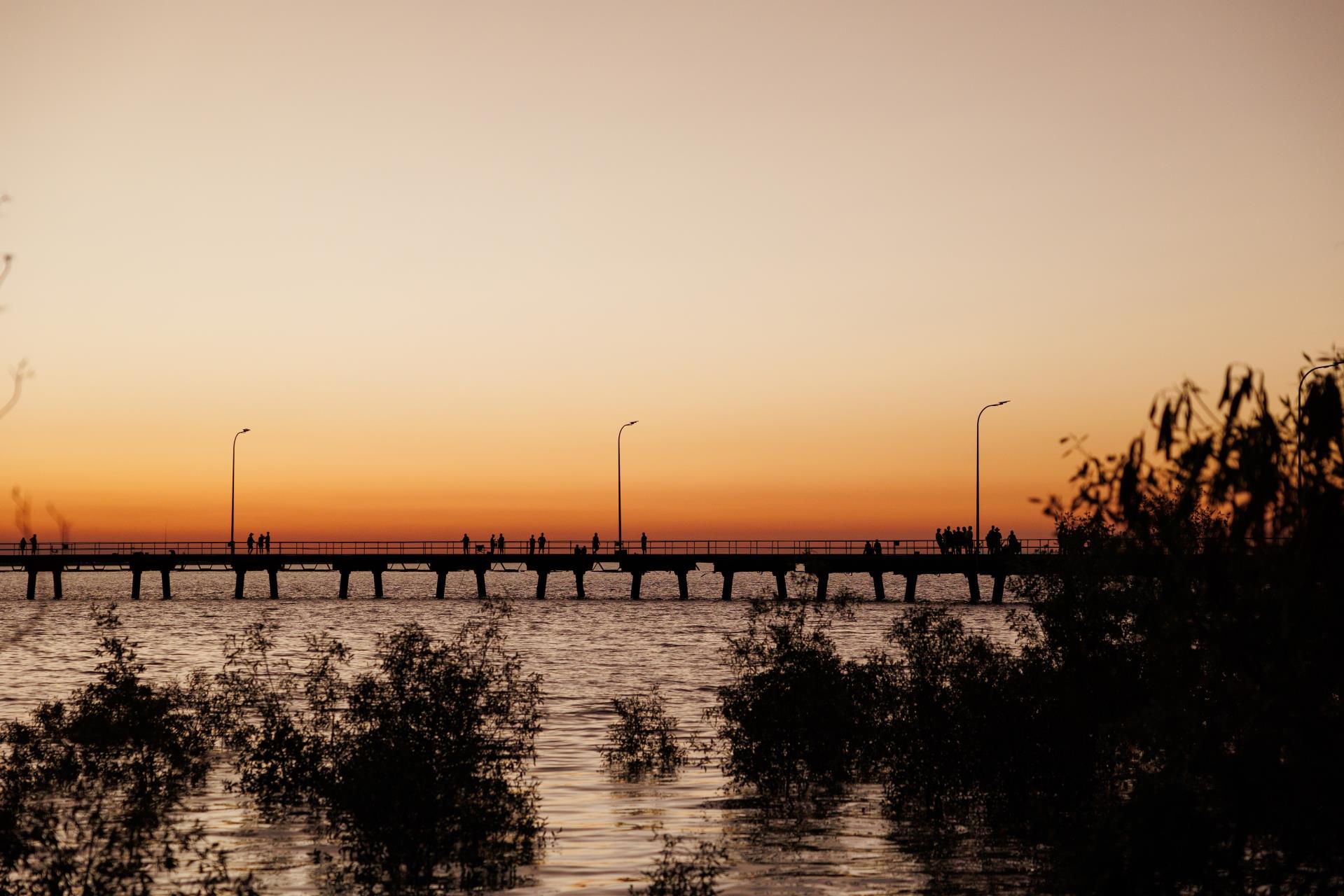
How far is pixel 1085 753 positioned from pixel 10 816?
15868 mm

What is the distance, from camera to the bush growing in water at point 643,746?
2908 cm

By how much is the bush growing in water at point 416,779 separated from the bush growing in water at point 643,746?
596cm

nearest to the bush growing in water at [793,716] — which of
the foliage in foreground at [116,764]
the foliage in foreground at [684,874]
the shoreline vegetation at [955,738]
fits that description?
the shoreline vegetation at [955,738]

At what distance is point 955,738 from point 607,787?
7.44 metres

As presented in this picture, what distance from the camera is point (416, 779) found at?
18688mm

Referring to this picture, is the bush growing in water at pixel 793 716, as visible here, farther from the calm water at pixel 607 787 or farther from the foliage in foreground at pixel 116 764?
the foliage in foreground at pixel 116 764

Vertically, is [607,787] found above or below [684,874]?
below

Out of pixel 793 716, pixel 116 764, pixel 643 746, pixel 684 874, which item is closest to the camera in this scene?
pixel 684 874

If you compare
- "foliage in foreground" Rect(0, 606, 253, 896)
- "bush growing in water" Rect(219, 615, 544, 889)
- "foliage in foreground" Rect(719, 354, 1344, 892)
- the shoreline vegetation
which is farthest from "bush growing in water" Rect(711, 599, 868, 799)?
"foliage in foreground" Rect(0, 606, 253, 896)

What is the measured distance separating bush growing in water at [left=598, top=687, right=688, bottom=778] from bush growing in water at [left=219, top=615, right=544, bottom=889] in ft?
19.6

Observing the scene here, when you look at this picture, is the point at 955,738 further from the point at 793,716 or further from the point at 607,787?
the point at 607,787

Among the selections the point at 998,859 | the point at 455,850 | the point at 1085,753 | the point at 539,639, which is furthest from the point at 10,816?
the point at 539,639

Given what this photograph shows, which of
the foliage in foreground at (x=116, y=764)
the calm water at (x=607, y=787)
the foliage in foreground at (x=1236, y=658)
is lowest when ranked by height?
the calm water at (x=607, y=787)

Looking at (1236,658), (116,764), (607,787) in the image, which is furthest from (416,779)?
(1236,658)
